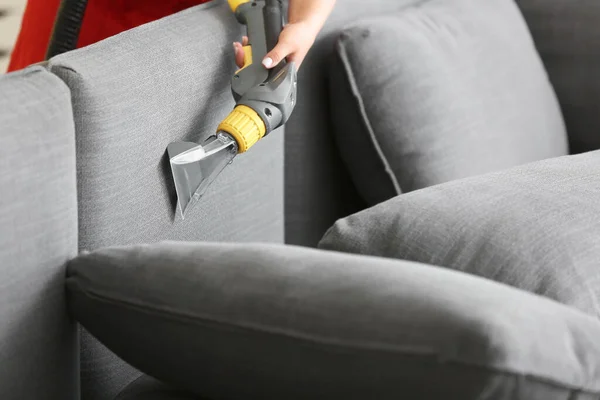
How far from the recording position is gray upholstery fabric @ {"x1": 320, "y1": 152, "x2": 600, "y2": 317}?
88cm

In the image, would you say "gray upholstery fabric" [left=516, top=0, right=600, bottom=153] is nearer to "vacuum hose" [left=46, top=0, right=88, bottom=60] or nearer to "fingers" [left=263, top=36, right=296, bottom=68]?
"fingers" [left=263, top=36, right=296, bottom=68]

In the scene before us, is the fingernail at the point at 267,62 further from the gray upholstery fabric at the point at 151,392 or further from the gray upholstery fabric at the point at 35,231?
the gray upholstery fabric at the point at 151,392

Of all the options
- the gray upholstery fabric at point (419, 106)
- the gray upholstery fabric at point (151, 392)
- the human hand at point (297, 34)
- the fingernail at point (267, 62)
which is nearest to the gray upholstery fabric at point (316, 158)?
the gray upholstery fabric at point (419, 106)

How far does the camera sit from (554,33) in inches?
70.7

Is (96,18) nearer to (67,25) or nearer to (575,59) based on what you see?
(67,25)

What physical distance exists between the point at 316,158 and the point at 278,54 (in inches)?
15.0

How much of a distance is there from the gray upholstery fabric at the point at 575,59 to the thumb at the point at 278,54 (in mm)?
828

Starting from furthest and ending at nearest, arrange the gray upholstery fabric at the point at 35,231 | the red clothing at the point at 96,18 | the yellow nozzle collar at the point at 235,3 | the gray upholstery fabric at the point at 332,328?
the red clothing at the point at 96,18 < the yellow nozzle collar at the point at 235,3 < the gray upholstery fabric at the point at 35,231 < the gray upholstery fabric at the point at 332,328

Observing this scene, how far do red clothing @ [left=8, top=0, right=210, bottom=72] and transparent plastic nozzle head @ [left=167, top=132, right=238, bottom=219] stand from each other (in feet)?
1.20

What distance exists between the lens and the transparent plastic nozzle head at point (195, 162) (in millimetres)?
1023

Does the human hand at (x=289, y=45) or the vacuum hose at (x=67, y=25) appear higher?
the vacuum hose at (x=67, y=25)

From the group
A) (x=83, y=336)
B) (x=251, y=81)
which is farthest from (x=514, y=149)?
(x=83, y=336)

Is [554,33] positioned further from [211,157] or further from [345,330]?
[345,330]

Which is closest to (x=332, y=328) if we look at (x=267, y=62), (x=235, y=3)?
(x=267, y=62)
